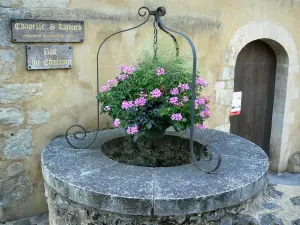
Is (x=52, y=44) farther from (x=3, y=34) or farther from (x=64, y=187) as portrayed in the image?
(x=64, y=187)

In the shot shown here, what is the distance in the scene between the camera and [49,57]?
117 inches

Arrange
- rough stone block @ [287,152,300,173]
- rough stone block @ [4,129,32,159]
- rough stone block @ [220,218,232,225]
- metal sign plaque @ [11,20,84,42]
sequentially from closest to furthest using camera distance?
1. rough stone block @ [220,218,232,225]
2. metal sign plaque @ [11,20,84,42]
3. rough stone block @ [4,129,32,159]
4. rough stone block @ [287,152,300,173]

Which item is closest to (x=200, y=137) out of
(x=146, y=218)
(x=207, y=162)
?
(x=207, y=162)

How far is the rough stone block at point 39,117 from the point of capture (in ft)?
9.87

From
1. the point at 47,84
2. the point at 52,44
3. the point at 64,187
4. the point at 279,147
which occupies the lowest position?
the point at 279,147

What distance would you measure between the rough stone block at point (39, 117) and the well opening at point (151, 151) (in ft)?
2.07

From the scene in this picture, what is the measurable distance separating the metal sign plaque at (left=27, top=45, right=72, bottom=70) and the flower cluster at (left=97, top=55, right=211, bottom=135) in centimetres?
67

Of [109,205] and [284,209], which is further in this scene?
[284,209]

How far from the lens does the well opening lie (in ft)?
10.0

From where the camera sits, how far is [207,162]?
2551mm

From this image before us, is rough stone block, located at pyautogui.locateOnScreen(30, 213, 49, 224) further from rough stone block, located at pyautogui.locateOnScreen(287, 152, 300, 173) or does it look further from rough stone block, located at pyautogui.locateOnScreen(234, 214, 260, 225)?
rough stone block, located at pyautogui.locateOnScreen(287, 152, 300, 173)

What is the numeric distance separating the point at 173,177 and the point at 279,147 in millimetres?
3299

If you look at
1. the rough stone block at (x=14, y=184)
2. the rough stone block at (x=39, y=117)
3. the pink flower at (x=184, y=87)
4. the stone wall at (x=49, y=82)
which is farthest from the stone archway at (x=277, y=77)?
the rough stone block at (x=14, y=184)

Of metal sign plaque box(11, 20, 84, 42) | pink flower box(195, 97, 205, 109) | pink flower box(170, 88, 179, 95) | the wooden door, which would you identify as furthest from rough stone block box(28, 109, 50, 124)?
the wooden door
